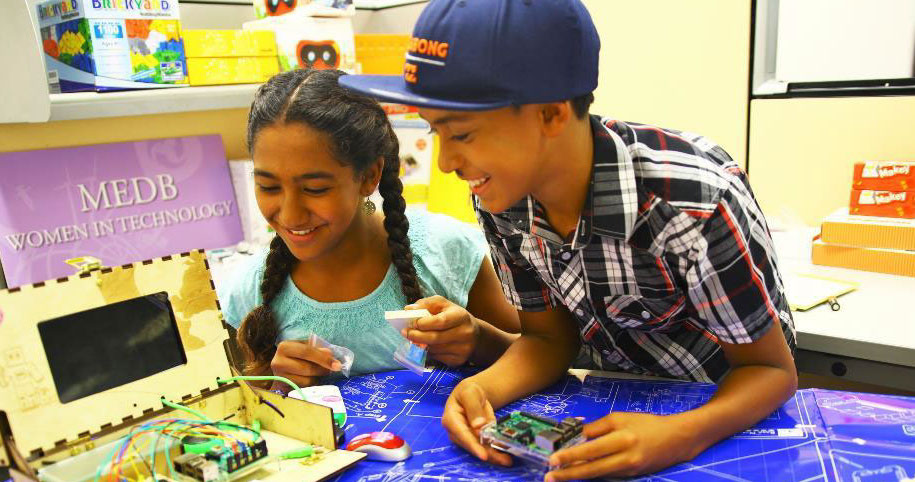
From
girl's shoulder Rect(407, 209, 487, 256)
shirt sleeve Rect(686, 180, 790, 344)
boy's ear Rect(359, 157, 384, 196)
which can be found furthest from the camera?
girl's shoulder Rect(407, 209, 487, 256)

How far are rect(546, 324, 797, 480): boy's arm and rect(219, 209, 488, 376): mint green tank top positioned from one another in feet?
1.66

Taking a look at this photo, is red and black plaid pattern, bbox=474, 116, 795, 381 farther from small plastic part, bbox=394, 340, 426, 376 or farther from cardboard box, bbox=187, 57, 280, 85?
cardboard box, bbox=187, 57, 280, 85

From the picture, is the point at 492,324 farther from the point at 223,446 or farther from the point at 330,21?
the point at 330,21

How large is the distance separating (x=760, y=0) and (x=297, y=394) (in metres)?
1.69

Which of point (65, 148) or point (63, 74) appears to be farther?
point (65, 148)

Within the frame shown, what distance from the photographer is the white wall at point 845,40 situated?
6.10ft

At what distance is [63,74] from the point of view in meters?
1.73

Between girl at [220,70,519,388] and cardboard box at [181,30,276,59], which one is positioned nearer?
girl at [220,70,519,388]

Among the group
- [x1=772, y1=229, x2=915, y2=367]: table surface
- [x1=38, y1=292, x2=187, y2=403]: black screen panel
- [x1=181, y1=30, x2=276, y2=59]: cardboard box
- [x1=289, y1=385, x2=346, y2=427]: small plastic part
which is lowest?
[x1=772, y1=229, x2=915, y2=367]: table surface

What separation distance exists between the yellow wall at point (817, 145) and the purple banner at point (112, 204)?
1534mm

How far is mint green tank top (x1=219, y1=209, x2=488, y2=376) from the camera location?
132cm

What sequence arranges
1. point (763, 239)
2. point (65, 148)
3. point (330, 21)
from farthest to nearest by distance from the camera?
point (330, 21), point (65, 148), point (763, 239)

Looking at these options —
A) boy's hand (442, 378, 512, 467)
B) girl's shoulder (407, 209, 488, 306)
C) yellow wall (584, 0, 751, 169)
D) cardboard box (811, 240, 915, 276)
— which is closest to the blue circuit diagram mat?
boy's hand (442, 378, 512, 467)

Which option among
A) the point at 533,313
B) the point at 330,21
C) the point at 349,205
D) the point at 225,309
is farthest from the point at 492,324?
the point at 330,21
